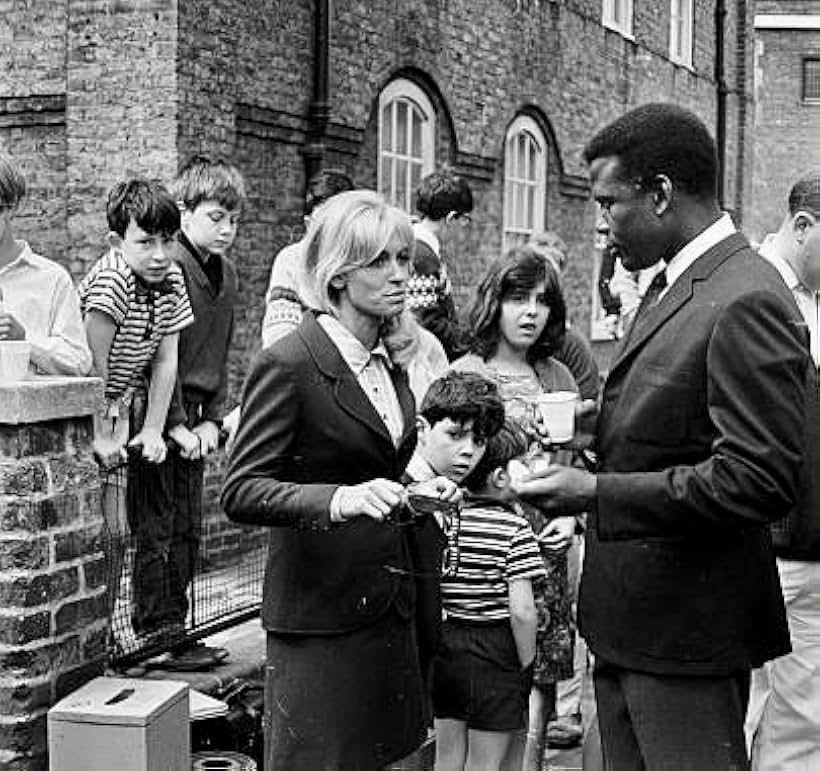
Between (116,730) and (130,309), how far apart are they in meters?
1.98

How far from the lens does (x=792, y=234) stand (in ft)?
17.7

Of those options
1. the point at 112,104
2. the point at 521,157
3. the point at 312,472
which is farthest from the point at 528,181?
the point at 312,472

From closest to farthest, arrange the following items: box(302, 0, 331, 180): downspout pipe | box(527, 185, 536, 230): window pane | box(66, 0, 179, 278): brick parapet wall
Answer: box(66, 0, 179, 278): brick parapet wall < box(302, 0, 331, 180): downspout pipe < box(527, 185, 536, 230): window pane

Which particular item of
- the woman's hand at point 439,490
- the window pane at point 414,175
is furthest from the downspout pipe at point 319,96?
the woman's hand at point 439,490

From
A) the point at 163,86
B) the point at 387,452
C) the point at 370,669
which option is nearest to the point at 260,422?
the point at 387,452

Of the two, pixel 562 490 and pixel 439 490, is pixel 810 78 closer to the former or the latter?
pixel 439 490

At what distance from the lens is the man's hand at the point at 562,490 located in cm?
358

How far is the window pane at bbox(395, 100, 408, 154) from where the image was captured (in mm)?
13141

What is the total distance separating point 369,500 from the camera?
3676 millimetres

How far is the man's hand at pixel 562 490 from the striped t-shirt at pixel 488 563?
4.57 ft

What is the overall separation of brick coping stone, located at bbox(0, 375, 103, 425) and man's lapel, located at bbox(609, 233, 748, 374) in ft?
6.60

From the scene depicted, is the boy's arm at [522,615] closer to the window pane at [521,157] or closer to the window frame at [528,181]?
the window frame at [528,181]

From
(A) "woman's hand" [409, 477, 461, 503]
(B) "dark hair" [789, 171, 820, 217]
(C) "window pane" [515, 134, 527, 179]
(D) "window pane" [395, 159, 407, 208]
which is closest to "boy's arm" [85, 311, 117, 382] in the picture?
(A) "woman's hand" [409, 477, 461, 503]

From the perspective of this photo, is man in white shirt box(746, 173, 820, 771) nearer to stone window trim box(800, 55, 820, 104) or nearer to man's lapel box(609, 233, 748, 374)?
man's lapel box(609, 233, 748, 374)
